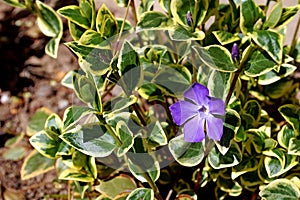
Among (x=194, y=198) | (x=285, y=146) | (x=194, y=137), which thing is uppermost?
(x=194, y=137)

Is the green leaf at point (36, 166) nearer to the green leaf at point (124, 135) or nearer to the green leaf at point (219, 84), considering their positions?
the green leaf at point (124, 135)

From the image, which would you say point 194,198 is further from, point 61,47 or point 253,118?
point 61,47

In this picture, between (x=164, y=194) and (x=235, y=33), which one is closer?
(x=235, y=33)

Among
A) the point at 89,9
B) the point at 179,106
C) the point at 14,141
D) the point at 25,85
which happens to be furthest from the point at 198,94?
the point at 25,85

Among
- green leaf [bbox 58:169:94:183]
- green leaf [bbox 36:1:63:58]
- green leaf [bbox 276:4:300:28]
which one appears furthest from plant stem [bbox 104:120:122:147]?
green leaf [bbox 276:4:300:28]

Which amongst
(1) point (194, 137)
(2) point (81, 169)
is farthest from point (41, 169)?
(1) point (194, 137)

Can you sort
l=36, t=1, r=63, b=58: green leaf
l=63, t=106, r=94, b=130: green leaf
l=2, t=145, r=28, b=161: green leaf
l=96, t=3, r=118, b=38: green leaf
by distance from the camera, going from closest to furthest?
1. l=63, t=106, r=94, b=130: green leaf
2. l=96, t=3, r=118, b=38: green leaf
3. l=36, t=1, r=63, b=58: green leaf
4. l=2, t=145, r=28, b=161: green leaf

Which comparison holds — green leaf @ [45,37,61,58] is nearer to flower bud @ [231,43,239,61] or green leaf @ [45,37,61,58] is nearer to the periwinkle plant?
the periwinkle plant

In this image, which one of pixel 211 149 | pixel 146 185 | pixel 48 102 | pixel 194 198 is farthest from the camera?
pixel 48 102
